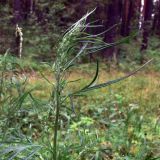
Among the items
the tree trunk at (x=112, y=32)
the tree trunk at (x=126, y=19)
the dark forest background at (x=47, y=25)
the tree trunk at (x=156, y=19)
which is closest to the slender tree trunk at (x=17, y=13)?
the dark forest background at (x=47, y=25)

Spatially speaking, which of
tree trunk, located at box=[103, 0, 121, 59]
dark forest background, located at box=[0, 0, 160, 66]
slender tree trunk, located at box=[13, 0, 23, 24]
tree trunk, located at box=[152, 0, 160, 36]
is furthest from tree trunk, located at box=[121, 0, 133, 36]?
slender tree trunk, located at box=[13, 0, 23, 24]

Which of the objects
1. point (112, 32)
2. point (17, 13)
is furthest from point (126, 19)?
point (17, 13)

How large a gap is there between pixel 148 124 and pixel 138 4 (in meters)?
24.5

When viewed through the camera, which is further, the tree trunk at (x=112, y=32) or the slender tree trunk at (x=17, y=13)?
the tree trunk at (x=112, y=32)

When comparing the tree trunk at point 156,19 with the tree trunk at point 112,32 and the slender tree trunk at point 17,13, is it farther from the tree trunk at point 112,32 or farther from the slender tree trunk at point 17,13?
the slender tree trunk at point 17,13

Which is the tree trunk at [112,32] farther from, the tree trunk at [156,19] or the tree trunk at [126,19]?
the tree trunk at [156,19]

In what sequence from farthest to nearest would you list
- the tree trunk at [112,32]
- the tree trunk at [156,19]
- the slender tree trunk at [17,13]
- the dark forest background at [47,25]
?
1. the tree trunk at [156,19]
2. the tree trunk at [112,32]
3. the slender tree trunk at [17,13]
4. the dark forest background at [47,25]

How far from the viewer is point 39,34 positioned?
680 inches

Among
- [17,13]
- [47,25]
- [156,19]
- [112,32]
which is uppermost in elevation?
[156,19]

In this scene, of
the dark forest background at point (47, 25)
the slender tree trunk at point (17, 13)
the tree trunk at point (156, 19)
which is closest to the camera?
the dark forest background at point (47, 25)

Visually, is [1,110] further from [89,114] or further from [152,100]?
[152,100]

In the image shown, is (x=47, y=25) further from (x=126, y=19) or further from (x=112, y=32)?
(x=126, y=19)

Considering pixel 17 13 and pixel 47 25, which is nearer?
pixel 17 13

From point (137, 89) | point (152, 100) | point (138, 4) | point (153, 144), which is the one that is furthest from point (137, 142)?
point (138, 4)
